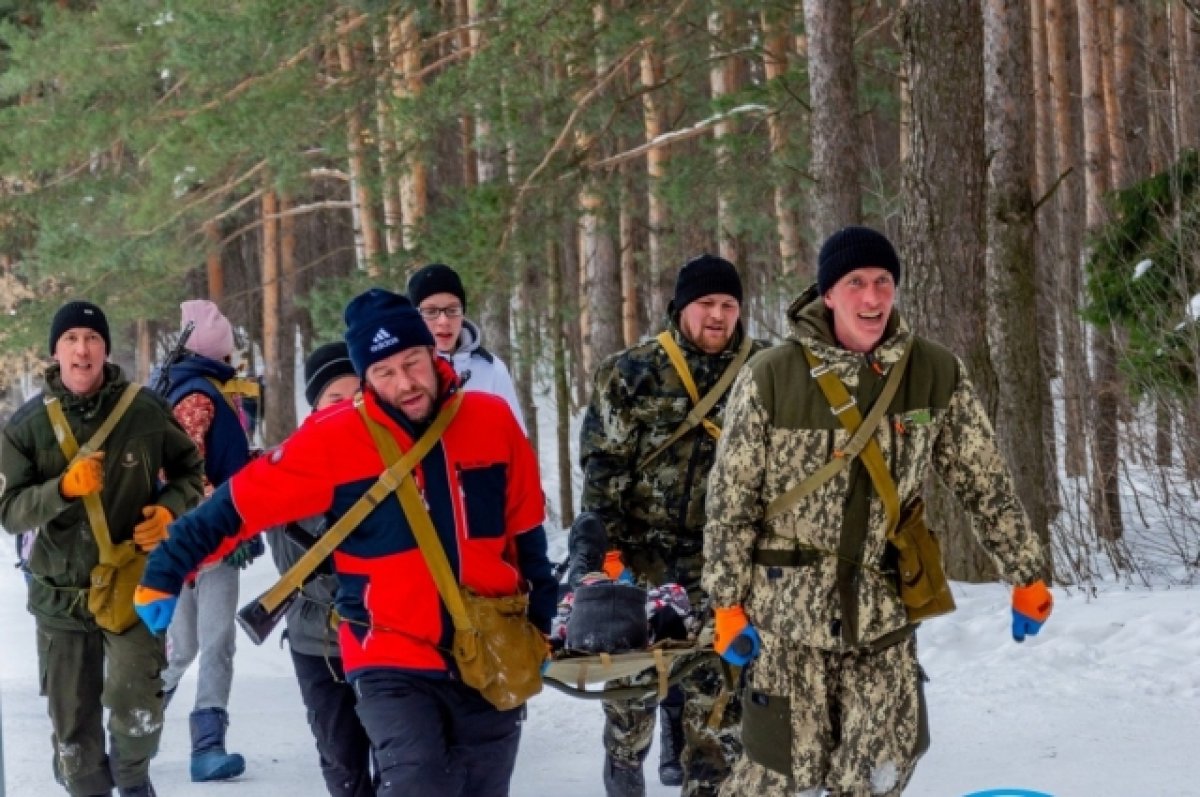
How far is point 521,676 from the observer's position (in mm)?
4402

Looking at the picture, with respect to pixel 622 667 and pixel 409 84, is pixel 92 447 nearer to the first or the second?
pixel 622 667

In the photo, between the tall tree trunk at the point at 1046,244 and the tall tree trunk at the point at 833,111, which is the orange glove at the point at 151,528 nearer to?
the tall tree trunk at the point at 833,111

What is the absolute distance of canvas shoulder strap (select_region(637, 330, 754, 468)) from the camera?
577 cm

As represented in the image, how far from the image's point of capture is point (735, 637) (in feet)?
14.5

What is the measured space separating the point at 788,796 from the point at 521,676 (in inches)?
32.5

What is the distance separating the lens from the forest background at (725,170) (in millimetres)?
10773

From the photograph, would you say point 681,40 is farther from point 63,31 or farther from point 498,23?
point 63,31

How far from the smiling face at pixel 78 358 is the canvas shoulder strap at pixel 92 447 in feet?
0.31

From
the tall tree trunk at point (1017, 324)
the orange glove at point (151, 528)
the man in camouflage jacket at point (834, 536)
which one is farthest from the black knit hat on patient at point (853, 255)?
the tall tree trunk at point (1017, 324)

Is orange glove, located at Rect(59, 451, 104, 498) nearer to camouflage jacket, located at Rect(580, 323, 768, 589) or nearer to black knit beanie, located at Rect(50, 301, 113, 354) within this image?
black knit beanie, located at Rect(50, 301, 113, 354)

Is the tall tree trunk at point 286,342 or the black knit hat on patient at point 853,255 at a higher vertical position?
the tall tree trunk at point 286,342

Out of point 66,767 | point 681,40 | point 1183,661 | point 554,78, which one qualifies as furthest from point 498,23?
point 66,767

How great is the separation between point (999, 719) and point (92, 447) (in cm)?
426

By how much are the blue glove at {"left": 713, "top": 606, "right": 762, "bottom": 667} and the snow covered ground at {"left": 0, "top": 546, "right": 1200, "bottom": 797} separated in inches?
91.1
